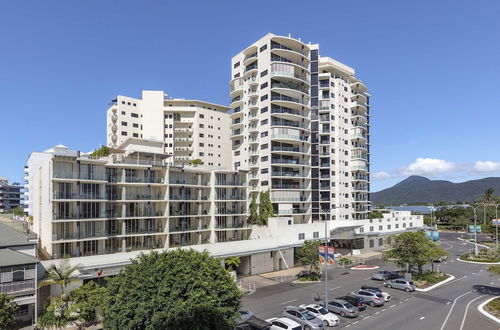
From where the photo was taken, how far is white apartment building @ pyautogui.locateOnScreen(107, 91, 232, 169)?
9562 cm

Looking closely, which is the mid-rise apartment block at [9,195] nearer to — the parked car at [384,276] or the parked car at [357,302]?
the parked car at [384,276]

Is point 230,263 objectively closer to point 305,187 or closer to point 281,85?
point 305,187

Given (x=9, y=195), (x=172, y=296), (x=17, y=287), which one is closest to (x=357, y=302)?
(x=172, y=296)

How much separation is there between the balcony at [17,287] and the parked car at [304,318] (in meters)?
25.2

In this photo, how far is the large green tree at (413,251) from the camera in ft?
151

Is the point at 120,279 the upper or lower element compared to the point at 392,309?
upper

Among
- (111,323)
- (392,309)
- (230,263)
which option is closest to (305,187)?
(230,263)

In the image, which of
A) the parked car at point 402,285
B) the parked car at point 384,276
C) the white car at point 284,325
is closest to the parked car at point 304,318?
the white car at point 284,325

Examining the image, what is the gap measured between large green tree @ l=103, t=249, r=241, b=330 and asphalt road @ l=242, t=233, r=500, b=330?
12.6m

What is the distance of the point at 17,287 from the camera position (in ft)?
99.9

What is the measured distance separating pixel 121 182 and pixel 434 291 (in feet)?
153

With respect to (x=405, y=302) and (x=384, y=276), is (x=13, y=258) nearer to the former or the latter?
(x=405, y=302)

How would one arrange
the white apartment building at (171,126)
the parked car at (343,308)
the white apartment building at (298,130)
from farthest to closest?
the white apartment building at (171,126)
the white apartment building at (298,130)
the parked car at (343,308)

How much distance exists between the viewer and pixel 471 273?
53.5 metres
